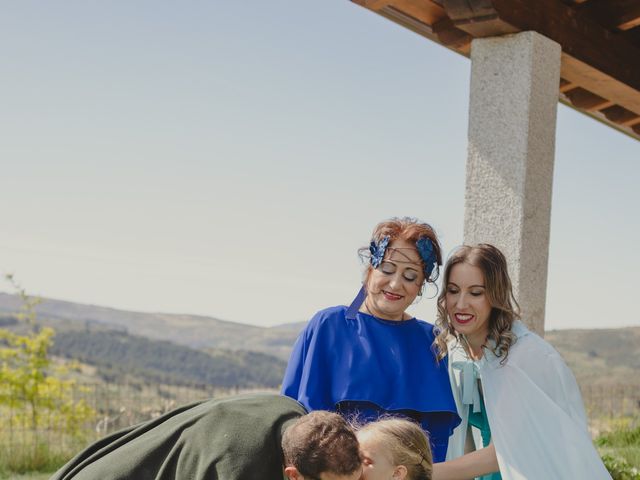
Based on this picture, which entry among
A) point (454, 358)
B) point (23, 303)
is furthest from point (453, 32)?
point (23, 303)

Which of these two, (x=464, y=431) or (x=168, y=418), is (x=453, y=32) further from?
(x=168, y=418)

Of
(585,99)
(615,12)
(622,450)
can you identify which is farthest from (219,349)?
(615,12)

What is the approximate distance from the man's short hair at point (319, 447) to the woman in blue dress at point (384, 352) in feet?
1.88

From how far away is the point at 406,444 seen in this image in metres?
2.60

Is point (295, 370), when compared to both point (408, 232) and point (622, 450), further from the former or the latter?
point (622, 450)

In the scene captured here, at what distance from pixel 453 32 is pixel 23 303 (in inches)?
397

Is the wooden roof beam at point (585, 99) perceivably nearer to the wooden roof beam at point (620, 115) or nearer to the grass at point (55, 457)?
the wooden roof beam at point (620, 115)

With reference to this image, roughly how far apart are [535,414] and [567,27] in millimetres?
2944

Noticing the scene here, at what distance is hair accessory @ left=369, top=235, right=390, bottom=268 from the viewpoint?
3146 millimetres

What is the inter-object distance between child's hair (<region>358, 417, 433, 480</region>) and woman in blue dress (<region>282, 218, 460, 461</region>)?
0.35 meters

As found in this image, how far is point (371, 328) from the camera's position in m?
3.16

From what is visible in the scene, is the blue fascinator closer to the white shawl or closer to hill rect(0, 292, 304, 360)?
the white shawl

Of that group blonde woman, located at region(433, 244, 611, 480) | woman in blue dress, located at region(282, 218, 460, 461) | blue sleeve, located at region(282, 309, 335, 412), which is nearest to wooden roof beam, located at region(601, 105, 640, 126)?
blonde woman, located at region(433, 244, 611, 480)

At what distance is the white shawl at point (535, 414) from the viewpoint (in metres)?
3.16
